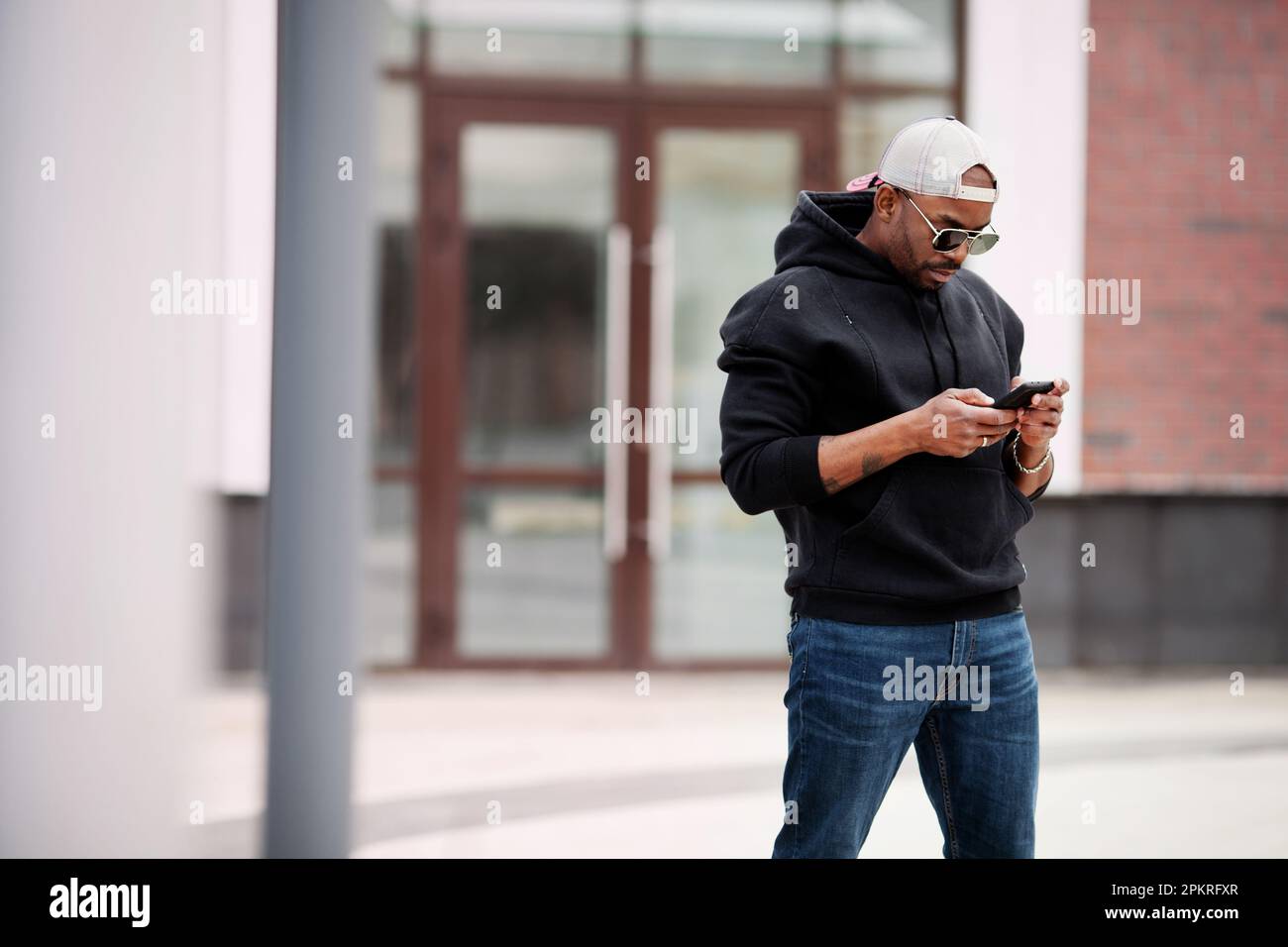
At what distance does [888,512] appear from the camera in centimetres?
215

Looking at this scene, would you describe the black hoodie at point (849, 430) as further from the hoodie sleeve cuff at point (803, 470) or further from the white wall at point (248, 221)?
the white wall at point (248, 221)

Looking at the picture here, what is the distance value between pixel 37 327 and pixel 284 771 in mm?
1248

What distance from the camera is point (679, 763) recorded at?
5457mm

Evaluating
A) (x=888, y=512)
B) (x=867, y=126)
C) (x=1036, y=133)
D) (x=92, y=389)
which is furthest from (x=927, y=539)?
(x=1036, y=133)

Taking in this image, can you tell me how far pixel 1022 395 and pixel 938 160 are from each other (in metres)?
0.41

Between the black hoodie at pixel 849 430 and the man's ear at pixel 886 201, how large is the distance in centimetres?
7

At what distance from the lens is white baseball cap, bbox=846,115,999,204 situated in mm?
2166

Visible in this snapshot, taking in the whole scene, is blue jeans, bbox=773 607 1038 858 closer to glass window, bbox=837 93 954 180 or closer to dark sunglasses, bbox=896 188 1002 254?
dark sunglasses, bbox=896 188 1002 254

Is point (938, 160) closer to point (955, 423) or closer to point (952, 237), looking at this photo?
point (952, 237)

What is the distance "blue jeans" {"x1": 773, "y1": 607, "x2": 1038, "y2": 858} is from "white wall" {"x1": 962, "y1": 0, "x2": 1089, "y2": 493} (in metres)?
5.18

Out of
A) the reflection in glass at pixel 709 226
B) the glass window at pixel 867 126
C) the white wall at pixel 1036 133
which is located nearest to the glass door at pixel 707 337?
the reflection in glass at pixel 709 226

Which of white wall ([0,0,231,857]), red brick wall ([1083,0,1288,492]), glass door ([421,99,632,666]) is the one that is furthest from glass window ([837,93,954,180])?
white wall ([0,0,231,857])
